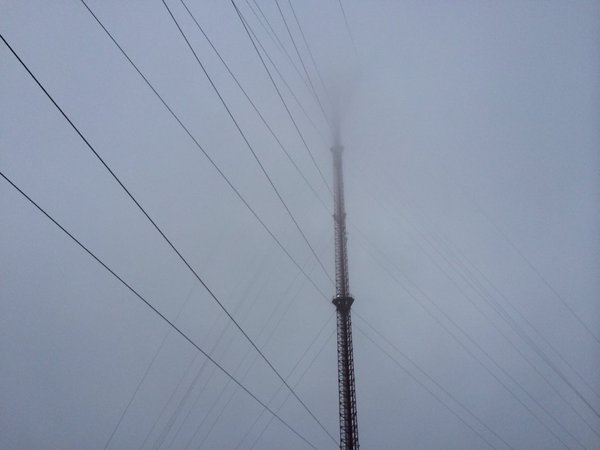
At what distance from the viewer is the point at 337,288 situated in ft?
85.6

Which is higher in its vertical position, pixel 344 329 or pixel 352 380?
pixel 344 329

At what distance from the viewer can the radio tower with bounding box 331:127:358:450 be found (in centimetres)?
2164

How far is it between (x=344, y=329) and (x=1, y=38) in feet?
68.0

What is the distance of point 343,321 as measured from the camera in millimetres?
24750

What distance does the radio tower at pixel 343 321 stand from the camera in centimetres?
2164

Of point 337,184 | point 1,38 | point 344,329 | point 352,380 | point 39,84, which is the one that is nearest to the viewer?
point 1,38

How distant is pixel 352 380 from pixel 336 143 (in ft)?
62.3

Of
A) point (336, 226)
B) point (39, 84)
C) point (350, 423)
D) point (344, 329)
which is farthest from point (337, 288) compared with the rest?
point (39, 84)

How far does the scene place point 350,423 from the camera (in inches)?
850

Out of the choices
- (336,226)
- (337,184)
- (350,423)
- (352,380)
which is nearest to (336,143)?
(337,184)

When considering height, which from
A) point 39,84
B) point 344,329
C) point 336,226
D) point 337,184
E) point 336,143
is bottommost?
point 344,329

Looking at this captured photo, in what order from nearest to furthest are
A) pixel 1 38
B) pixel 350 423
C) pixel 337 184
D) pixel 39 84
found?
pixel 1 38, pixel 39 84, pixel 350 423, pixel 337 184

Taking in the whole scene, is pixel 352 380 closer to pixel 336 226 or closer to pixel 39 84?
pixel 336 226

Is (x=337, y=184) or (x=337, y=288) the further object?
(x=337, y=184)
